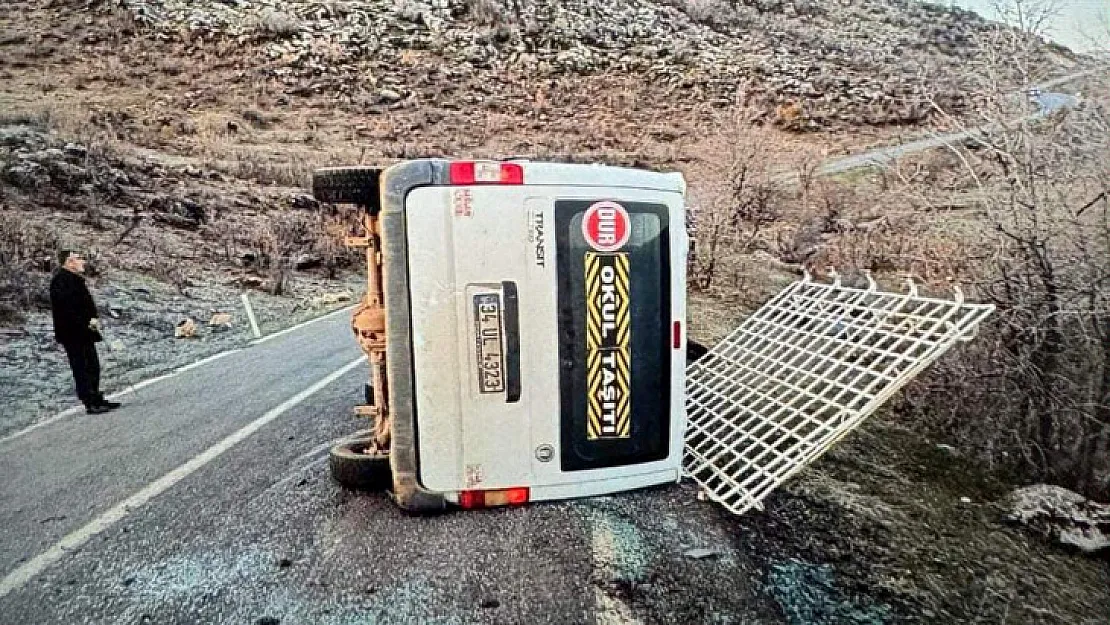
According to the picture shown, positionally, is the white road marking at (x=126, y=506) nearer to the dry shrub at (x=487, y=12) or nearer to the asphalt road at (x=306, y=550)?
the asphalt road at (x=306, y=550)

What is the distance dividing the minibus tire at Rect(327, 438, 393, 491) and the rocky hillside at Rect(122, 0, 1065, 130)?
16.5 m

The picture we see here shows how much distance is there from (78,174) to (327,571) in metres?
10.5

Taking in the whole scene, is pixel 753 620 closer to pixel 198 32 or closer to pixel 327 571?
pixel 327 571

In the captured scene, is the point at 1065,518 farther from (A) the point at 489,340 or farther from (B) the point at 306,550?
(B) the point at 306,550

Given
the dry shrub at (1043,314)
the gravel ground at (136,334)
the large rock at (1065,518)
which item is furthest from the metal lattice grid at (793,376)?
the gravel ground at (136,334)

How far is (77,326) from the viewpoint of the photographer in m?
4.82

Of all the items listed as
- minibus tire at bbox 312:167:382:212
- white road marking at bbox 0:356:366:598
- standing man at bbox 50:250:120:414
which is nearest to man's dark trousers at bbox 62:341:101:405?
standing man at bbox 50:250:120:414

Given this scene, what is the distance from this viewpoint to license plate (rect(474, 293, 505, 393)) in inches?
103

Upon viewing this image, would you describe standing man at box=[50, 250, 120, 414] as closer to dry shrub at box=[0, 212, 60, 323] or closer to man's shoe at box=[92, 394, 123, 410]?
man's shoe at box=[92, 394, 123, 410]

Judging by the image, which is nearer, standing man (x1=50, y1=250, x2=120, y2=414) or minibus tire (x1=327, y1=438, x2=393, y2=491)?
minibus tire (x1=327, y1=438, x2=393, y2=491)

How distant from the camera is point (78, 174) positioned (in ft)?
33.9

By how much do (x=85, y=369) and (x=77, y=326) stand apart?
0.31 m

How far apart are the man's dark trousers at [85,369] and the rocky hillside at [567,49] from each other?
14.4 m

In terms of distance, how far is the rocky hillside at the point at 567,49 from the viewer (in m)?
18.5
